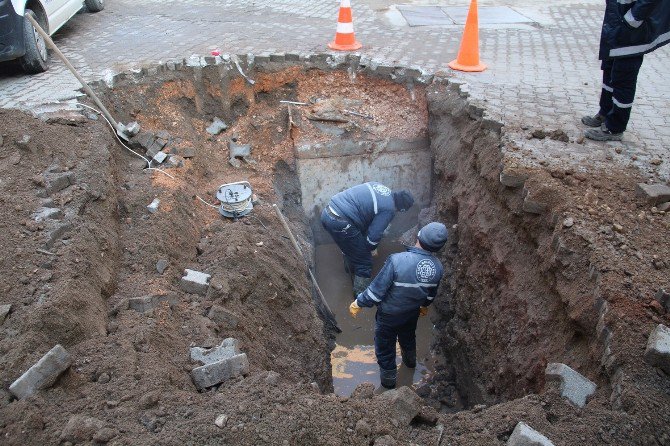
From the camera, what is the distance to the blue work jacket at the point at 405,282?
5.00 m

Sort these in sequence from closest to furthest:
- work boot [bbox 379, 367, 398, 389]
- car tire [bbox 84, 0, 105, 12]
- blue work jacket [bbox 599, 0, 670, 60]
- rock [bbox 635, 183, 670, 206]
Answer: rock [bbox 635, 183, 670, 206] → blue work jacket [bbox 599, 0, 670, 60] → work boot [bbox 379, 367, 398, 389] → car tire [bbox 84, 0, 105, 12]

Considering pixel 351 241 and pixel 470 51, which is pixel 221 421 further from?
pixel 470 51

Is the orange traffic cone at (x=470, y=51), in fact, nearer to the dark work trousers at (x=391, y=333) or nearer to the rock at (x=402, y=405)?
the dark work trousers at (x=391, y=333)

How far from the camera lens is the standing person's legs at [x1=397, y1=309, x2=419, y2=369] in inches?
217

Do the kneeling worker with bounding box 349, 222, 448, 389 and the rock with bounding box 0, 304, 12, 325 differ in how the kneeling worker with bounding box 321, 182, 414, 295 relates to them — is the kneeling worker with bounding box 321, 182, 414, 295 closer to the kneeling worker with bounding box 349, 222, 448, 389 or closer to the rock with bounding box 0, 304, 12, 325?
the kneeling worker with bounding box 349, 222, 448, 389

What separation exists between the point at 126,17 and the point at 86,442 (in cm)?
874

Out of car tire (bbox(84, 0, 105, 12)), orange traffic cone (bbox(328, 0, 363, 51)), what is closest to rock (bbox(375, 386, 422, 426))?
orange traffic cone (bbox(328, 0, 363, 51))

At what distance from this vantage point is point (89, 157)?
509 centimetres

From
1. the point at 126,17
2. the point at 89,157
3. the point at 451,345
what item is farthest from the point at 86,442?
the point at 126,17

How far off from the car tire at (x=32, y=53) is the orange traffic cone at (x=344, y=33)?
3963 mm

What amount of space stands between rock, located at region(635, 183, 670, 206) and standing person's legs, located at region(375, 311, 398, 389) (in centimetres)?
252

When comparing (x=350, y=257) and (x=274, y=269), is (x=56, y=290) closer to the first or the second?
(x=274, y=269)

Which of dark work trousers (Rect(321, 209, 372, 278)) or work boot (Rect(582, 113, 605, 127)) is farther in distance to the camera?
dark work trousers (Rect(321, 209, 372, 278))

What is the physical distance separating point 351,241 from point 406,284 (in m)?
1.64
